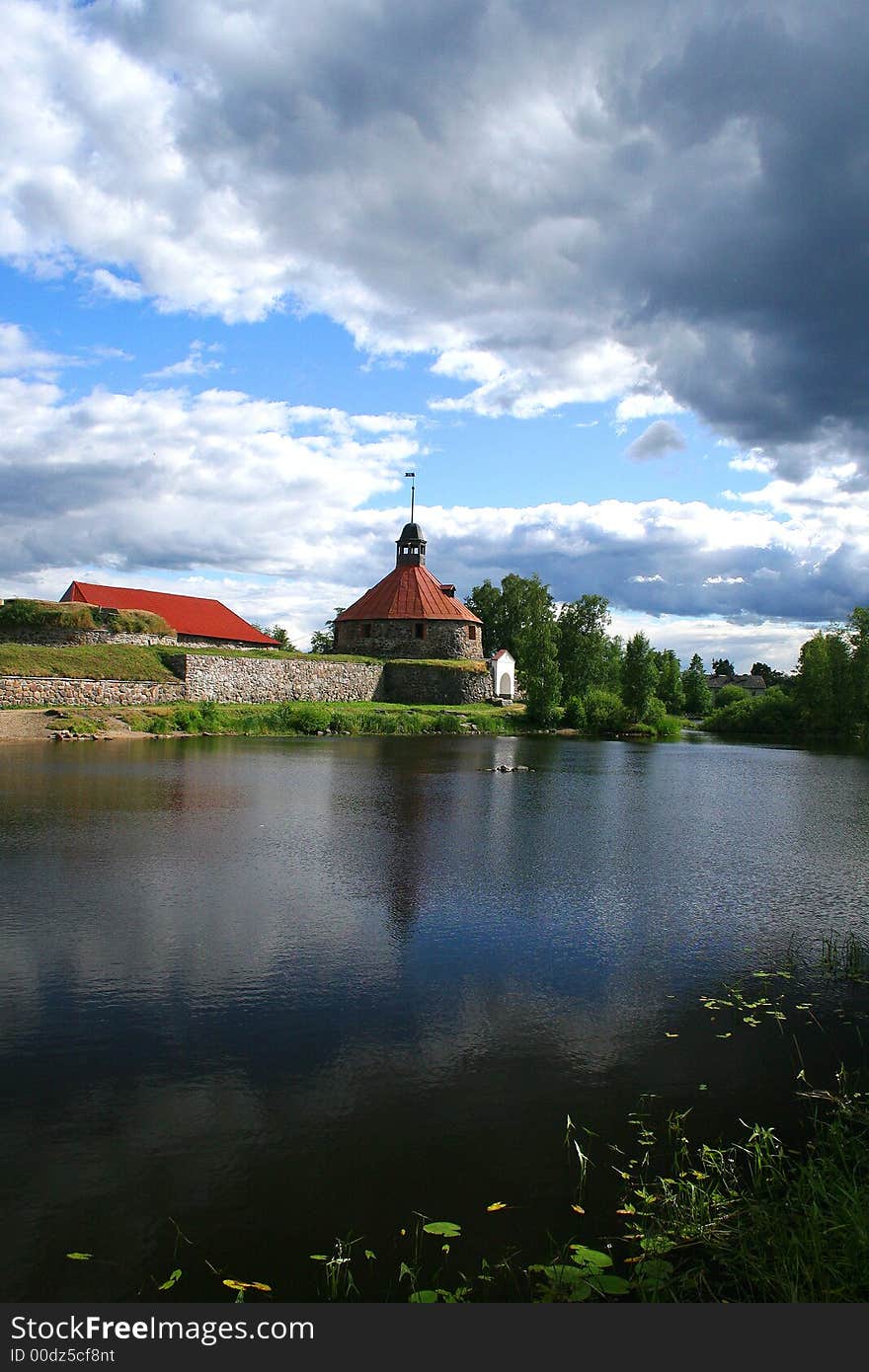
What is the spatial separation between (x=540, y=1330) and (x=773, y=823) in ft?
52.7

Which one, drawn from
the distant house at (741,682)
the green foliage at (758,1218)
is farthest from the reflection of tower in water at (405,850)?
the distant house at (741,682)

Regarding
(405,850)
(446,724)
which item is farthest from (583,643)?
(405,850)

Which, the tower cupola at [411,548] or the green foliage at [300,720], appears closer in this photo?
the green foliage at [300,720]

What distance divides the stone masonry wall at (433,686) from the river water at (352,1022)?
43.1 m

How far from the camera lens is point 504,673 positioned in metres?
70.8

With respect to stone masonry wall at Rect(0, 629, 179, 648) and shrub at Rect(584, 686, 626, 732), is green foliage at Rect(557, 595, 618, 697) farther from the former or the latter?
stone masonry wall at Rect(0, 629, 179, 648)

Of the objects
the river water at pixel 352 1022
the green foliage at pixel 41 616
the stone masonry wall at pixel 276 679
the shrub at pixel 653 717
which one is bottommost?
the river water at pixel 352 1022

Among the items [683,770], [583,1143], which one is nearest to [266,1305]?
[583,1143]

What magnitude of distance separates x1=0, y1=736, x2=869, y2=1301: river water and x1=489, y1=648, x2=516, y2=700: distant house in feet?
167

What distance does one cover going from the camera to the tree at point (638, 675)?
59.3 metres

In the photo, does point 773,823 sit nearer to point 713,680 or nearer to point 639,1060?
point 639,1060

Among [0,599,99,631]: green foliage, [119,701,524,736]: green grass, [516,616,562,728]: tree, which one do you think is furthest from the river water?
[516,616,562,728]: tree

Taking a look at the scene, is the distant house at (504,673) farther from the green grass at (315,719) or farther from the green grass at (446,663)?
the green grass at (315,719)

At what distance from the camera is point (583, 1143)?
5387 mm
